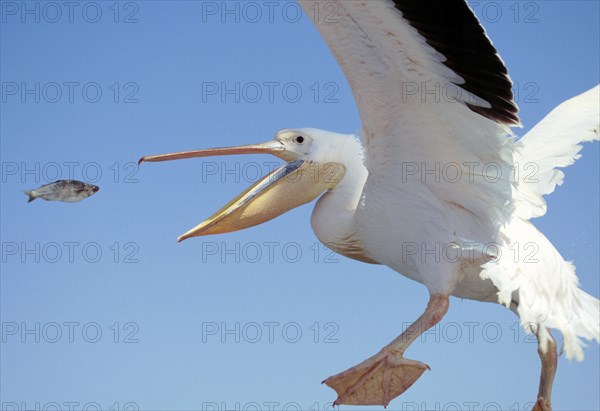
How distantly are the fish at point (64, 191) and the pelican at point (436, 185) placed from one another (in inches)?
78.2

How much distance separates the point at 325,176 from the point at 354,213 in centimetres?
47

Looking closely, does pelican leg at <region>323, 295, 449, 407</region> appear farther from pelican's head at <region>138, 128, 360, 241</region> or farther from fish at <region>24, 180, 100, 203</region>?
fish at <region>24, 180, 100, 203</region>

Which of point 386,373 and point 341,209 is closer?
point 386,373

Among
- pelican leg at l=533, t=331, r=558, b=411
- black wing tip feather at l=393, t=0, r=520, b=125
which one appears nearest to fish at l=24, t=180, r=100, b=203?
black wing tip feather at l=393, t=0, r=520, b=125

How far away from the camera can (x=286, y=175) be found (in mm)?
6711

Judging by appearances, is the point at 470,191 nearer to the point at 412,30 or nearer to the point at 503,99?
the point at 503,99

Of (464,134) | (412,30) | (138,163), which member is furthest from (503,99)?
(138,163)

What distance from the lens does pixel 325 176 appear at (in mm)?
6676

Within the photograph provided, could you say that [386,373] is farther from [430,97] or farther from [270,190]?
[270,190]

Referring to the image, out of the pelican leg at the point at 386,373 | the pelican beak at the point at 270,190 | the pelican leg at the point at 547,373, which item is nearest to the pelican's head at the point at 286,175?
the pelican beak at the point at 270,190

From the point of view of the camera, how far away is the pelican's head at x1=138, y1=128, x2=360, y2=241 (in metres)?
6.68

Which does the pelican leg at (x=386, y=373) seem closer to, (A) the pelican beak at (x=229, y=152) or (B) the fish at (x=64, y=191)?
(A) the pelican beak at (x=229, y=152)

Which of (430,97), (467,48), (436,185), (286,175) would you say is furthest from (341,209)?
(467,48)

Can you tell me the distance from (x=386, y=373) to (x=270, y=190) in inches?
72.5
